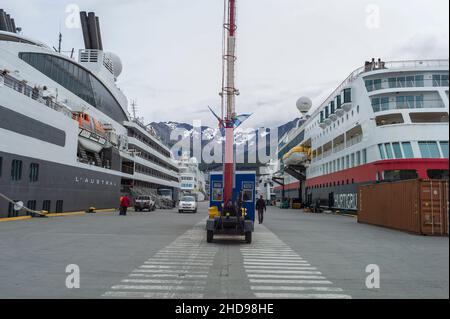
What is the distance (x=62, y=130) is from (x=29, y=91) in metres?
4.38

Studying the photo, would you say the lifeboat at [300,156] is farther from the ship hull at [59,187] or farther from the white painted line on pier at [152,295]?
the white painted line on pier at [152,295]

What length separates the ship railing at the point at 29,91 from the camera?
26453 mm

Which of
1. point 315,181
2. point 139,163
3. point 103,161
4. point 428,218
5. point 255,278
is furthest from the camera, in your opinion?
point 139,163

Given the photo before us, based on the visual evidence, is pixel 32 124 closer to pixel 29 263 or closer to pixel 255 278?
pixel 29 263

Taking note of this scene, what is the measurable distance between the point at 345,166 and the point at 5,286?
123 feet

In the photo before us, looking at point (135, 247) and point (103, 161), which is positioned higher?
point (103, 161)

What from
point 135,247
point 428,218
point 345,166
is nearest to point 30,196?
point 135,247

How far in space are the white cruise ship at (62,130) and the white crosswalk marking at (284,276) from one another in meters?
18.5

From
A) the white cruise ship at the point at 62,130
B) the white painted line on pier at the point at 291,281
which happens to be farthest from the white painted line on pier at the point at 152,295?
the white cruise ship at the point at 62,130

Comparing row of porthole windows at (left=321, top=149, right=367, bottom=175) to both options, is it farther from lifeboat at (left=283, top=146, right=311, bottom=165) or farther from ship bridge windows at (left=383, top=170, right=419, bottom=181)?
ship bridge windows at (left=383, top=170, right=419, bottom=181)

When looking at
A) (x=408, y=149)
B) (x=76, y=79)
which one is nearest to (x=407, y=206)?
(x=408, y=149)

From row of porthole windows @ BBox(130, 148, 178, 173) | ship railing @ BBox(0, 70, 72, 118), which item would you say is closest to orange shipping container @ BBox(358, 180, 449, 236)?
ship railing @ BBox(0, 70, 72, 118)

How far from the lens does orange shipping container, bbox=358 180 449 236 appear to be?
16.8 meters
